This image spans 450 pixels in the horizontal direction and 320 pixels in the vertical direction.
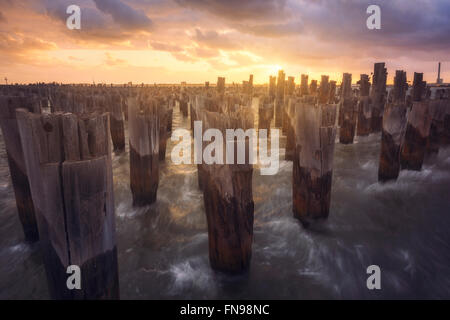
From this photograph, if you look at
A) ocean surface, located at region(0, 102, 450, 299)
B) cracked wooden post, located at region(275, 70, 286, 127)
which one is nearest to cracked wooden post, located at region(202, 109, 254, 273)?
ocean surface, located at region(0, 102, 450, 299)

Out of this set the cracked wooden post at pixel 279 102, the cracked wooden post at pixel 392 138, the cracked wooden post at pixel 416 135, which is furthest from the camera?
the cracked wooden post at pixel 279 102

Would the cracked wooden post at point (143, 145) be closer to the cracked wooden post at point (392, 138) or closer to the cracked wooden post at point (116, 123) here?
the cracked wooden post at point (116, 123)

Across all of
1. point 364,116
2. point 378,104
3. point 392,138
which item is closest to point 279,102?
point 378,104

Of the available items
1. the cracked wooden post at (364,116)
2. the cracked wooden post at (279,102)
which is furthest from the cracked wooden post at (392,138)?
the cracked wooden post at (279,102)

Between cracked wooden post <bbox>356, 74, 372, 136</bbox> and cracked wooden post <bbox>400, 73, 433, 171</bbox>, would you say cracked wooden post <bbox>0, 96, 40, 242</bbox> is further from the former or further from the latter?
cracked wooden post <bbox>356, 74, 372, 136</bbox>

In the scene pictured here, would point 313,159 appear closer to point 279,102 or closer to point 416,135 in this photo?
point 416,135
